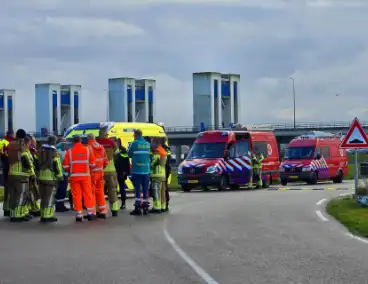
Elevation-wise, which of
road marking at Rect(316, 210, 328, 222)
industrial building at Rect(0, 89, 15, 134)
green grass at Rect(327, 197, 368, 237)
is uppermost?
industrial building at Rect(0, 89, 15, 134)

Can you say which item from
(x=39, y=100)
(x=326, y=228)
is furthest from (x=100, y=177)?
(x=39, y=100)

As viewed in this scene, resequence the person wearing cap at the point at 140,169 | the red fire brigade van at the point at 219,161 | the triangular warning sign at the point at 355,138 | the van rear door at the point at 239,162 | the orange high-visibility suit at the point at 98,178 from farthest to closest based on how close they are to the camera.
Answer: the van rear door at the point at 239,162 < the red fire brigade van at the point at 219,161 < the triangular warning sign at the point at 355,138 < the person wearing cap at the point at 140,169 < the orange high-visibility suit at the point at 98,178

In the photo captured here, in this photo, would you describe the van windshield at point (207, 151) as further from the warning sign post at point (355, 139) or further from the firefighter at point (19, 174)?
the firefighter at point (19, 174)

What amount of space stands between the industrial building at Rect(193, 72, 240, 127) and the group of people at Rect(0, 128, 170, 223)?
4908cm

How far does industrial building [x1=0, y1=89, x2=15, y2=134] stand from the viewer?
84.1 meters

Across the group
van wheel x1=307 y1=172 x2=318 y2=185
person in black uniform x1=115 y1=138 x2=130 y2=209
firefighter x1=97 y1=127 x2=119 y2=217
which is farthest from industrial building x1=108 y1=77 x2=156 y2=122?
firefighter x1=97 y1=127 x2=119 y2=217

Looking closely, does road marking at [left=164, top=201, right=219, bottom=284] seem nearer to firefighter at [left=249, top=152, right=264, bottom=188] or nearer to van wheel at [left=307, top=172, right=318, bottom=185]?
firefighter at [left=249, top=152, right=264, bottom=188]

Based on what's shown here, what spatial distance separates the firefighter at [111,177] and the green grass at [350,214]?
5.03 metres

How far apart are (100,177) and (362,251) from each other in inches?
313

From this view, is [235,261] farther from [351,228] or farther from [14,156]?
[14,156]

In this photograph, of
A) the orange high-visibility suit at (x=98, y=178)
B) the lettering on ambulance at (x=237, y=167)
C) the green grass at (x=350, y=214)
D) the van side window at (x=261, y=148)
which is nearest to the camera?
the green grass at (x=350, y=214)

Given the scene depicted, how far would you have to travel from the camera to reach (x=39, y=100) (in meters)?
73.8

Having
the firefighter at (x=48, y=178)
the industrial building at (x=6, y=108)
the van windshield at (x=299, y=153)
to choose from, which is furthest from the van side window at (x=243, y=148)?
the industrial building at (x=6, y=108)

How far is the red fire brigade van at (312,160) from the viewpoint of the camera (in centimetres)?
4153
